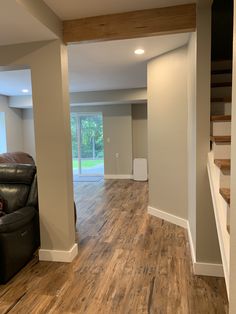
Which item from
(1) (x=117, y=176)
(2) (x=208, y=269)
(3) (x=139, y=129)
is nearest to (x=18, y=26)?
(2) (x=208, y=269)

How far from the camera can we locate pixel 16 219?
253 centimetres

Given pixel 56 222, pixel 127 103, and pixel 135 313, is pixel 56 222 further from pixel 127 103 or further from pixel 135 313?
pixel 127 103

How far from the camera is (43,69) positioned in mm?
2682

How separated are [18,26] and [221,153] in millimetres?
2003

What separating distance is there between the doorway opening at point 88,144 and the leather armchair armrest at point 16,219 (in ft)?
17.2

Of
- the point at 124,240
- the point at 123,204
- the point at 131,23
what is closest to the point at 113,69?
the point at 131,23

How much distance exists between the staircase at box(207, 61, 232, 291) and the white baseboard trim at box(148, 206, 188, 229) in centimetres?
165

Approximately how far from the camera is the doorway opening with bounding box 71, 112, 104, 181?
8062 millimetres

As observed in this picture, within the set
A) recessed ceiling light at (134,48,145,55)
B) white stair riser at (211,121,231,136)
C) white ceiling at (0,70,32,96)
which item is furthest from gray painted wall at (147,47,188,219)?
white ceiling at (0,70,32,96)

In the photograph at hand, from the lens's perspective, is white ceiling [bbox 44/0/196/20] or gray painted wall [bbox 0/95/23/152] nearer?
white ceiling [bbox 44/0/196/20]

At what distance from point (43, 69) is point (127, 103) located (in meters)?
4.71

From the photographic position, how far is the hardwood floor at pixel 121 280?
2.08 metres

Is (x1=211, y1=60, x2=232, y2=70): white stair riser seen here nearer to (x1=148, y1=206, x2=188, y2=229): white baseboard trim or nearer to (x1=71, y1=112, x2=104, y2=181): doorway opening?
(x1=148, y1=206, x2=188, y2=229): white baseboard trim

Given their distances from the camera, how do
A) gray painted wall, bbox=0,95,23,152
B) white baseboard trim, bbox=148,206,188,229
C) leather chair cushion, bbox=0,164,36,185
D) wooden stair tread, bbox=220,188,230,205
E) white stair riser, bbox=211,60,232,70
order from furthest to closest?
1. gray painted wall, bbox=0,95,23,152
2. white baseboard trim, bbox=148,206,188,229
3. leather chair cushion, bbox=0,164,36,185
4. white stair riser, bbox=211,60,232,70
5. wooden stair tread, bbox=220,188,230,205
